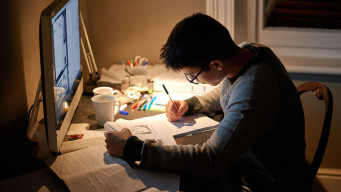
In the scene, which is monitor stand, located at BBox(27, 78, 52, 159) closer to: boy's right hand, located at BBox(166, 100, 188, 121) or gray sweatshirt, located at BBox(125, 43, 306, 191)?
gray sweatshirt, located at BBox(125, 43, 306, 191)

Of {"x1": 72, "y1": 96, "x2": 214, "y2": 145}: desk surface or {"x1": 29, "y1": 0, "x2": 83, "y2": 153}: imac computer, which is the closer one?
{"x1": 29, "y1": 0, "x2": 83, "y2": 153}: imac computer

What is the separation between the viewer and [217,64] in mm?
1283

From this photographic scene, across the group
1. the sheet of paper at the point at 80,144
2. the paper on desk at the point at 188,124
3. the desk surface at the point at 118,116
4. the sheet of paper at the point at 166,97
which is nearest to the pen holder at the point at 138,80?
the sheet of paper at the point at 166,97

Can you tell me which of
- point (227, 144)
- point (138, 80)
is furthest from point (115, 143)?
point (138, 80)

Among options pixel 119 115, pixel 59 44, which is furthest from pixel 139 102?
pixel 59 44

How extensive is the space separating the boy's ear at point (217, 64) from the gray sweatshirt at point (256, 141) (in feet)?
0.23

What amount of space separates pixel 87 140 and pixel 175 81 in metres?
0.72

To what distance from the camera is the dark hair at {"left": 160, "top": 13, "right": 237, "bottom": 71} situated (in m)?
1.22

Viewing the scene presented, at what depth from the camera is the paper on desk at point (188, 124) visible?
1.48 meters

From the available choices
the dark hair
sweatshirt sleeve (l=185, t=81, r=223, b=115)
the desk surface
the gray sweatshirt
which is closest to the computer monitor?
the desk surface

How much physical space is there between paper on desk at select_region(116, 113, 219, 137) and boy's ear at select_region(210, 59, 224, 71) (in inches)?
11.7

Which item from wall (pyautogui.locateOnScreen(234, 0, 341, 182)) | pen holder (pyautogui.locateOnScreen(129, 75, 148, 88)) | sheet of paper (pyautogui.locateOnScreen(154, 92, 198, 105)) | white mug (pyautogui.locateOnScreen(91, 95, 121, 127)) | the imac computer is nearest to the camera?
the imac computer

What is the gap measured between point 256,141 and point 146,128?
17.1 inches

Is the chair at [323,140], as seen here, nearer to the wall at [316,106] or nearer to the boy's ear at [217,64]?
the boy's ear at [217,64]
